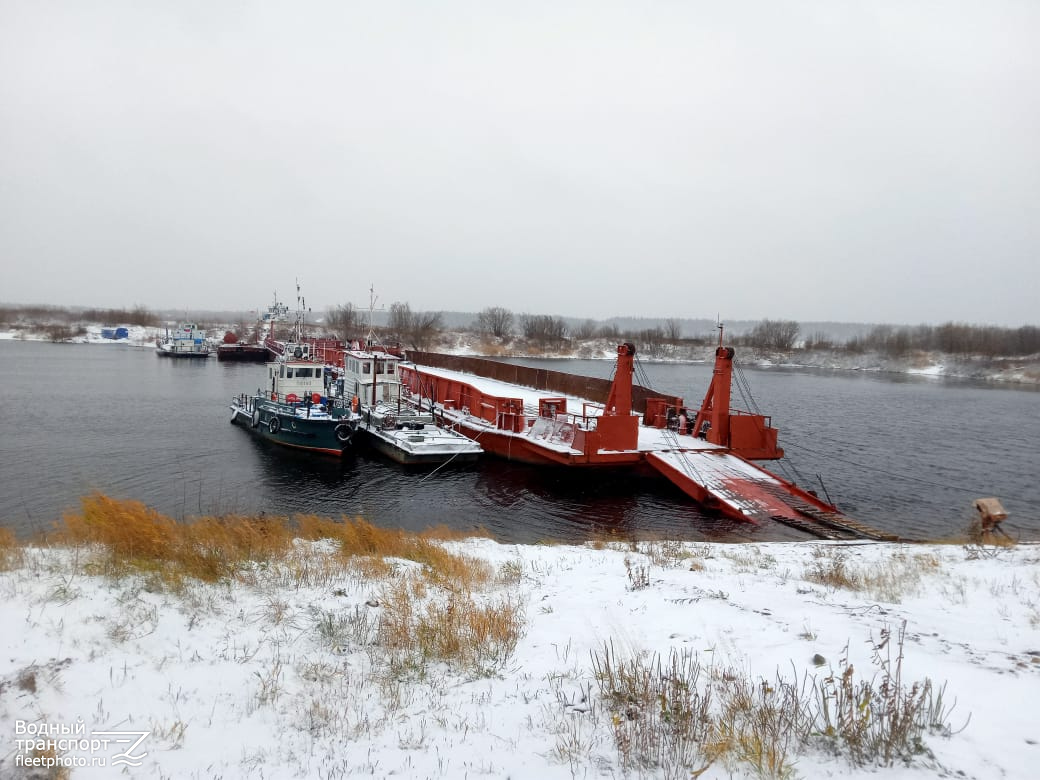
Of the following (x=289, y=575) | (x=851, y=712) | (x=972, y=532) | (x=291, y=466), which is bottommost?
(x=291, y=466)

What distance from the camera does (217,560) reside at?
6.35 m

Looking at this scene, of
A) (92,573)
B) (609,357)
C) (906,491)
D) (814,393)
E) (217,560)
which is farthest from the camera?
(609,357)

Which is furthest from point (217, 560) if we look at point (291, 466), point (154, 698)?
point (291, 466)

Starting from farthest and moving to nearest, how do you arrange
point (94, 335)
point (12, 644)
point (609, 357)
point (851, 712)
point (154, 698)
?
1. point (94, 335)
2. point (609, 357)
3. point (12, 644)
4. point (154, 698)
5. point (851, 712)

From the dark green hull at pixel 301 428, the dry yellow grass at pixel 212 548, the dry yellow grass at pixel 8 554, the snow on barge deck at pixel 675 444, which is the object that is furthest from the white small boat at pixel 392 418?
the dry yellow grass at pixel 8 554

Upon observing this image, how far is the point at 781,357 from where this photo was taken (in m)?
87.9

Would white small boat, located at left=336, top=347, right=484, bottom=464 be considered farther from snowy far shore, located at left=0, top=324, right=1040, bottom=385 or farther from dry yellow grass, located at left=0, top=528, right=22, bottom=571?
snowy far shore, located at left=0, top=324, right=1040, bottom=385

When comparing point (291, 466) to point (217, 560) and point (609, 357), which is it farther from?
point (609, 357)

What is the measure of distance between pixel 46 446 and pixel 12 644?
2226cm

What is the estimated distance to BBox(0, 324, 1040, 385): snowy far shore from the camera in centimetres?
6775

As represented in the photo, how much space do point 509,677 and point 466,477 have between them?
16.2 meters

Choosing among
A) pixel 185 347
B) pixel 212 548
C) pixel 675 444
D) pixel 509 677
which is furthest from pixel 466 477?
pixel 185 347

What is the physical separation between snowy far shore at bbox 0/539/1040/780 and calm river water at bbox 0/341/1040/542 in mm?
8391

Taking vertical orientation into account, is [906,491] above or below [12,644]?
below
